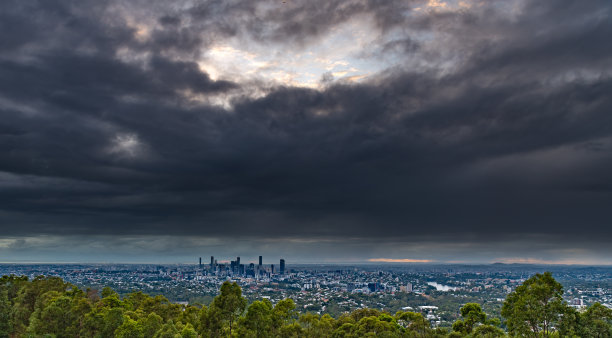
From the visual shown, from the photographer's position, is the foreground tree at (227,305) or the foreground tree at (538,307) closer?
the foreground tree at (538,307)

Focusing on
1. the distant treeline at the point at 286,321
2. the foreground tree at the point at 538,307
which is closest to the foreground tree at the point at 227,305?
the distant treeline at the point at 286,321

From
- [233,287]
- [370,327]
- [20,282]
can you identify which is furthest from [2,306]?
[370,327]

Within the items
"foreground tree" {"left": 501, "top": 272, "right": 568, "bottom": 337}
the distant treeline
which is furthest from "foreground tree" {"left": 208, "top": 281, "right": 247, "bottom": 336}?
"foreground tree" {"left": 501, "top": 272, "right": 568, "bottom": 337}

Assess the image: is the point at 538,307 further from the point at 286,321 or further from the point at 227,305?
the point at 227,305

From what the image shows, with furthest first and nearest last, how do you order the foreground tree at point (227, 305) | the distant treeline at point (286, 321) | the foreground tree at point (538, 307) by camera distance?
1. the foreground tree at point (227, 305)
2. the distant treeline at point (286, 321)
3. the foreground tree at point (538, 307)

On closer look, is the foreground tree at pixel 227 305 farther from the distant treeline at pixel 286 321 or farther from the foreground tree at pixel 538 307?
the foreground tree at pixel 538 307

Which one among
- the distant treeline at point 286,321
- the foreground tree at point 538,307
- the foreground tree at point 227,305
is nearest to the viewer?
the foreground tree at point 538,307

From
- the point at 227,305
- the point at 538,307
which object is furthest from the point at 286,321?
the point at 538,307

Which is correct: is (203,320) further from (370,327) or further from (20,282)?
(20,282)
